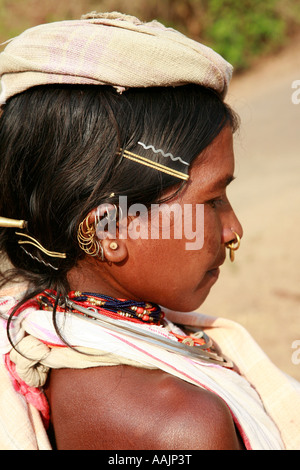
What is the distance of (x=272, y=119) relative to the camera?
9406 mm

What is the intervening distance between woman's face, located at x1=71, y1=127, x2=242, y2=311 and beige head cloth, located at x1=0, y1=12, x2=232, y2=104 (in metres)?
0.25

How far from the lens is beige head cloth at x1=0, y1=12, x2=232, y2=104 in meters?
1.68

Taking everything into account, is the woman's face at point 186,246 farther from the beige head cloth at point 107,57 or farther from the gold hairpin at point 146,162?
the beige head cloth at point 107,57

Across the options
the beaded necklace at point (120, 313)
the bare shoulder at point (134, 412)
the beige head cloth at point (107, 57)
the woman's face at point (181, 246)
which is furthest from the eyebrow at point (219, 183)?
the bare shoulder at point (134, 412)

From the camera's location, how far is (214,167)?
181 cm

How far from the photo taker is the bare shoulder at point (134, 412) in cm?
143

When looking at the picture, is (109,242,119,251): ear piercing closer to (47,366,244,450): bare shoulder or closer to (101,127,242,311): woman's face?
(101,127,242,311): woman's face

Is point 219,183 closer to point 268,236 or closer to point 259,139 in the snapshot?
point 268,236

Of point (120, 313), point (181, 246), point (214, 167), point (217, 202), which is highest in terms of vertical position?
point (214, 167)

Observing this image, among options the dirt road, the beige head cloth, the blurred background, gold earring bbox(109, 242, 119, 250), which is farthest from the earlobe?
the dirt road

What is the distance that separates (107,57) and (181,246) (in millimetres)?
601

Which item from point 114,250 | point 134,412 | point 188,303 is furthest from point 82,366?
point 188,303

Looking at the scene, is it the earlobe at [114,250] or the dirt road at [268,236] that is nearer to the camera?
the earlobe at [114,250]

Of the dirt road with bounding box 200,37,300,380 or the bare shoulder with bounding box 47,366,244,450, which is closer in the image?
the bare shoulder with bounding box 47,366,244,450
